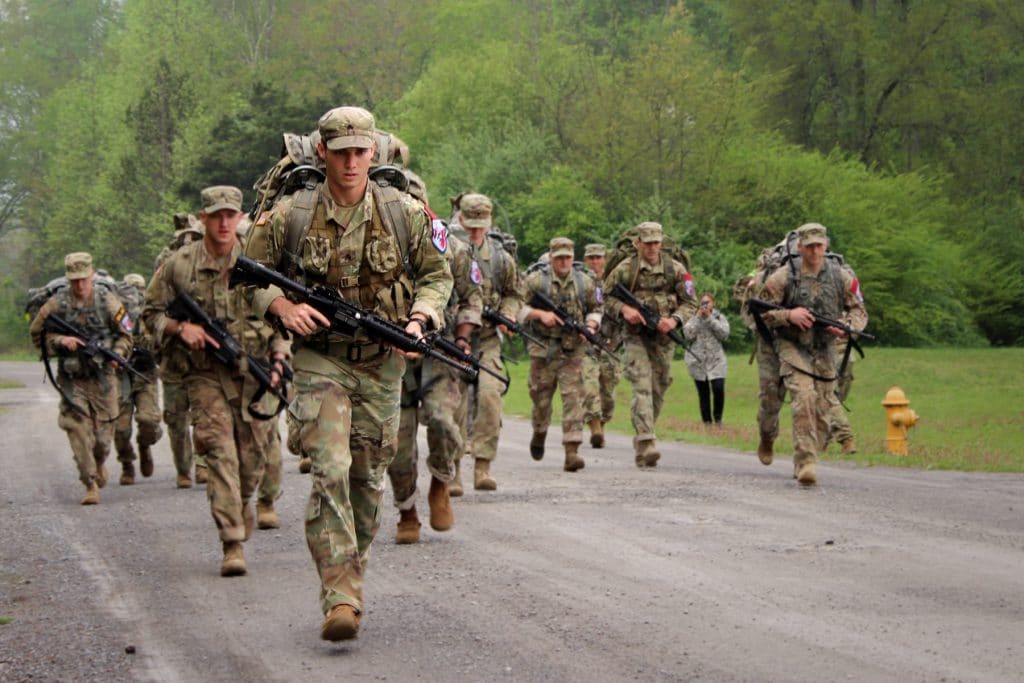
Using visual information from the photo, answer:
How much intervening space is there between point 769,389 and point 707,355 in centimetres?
625

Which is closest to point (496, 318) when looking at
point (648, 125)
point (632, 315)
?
point (632, 315)

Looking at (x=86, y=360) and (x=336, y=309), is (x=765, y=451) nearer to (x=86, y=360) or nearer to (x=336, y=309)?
(x=86, y=360)

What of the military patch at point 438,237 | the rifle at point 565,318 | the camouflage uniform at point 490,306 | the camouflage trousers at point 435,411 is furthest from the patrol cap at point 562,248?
the military patch at point 438,237

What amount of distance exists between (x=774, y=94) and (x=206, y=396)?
1747 inches

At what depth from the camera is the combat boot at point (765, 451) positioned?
1471 cm

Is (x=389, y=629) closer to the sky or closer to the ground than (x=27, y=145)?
closer to the ground

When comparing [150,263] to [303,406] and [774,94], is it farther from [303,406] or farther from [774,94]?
[303,406]

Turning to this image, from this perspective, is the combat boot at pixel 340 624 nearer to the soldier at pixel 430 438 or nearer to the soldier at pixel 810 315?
the soldier at pixel 430 438

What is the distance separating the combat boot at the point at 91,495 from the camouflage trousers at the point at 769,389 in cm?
610

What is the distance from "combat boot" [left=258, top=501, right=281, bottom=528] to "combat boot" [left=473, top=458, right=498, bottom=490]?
189cm

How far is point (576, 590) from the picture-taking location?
811cm

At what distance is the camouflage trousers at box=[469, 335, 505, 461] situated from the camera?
12664 mm

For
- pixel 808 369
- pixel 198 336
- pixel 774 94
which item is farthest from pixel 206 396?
pixel 774 94

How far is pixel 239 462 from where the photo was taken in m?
10.3
